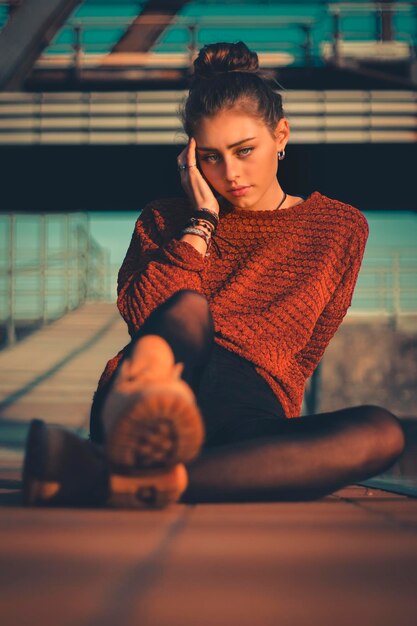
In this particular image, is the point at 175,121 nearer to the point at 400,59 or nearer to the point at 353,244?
the point at 400,59

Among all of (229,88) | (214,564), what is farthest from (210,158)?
(214,564)

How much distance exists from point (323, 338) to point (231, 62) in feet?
2.12

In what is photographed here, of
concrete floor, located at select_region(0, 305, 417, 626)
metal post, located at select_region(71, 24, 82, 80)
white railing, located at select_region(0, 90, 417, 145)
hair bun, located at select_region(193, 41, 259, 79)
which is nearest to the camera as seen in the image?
concrete floor, located at select_region(0, 305, 417, 626)

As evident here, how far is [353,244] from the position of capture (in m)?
2.03

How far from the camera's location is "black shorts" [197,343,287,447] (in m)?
1.63

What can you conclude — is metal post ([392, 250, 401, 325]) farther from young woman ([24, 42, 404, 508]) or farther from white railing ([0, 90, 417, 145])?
young woman ([24, 42, 404, 508])

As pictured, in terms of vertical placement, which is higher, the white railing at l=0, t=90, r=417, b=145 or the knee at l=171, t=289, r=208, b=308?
the white railing at l=0, t=90, r=417, b=145

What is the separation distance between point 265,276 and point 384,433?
497mm

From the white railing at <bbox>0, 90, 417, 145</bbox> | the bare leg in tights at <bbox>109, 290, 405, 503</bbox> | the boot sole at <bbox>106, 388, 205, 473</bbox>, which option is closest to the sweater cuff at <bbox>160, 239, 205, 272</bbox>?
Answer: the bare leg in tights at <bbox>109, 290, 405, 503</bbox>

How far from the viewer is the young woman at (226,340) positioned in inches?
50.5

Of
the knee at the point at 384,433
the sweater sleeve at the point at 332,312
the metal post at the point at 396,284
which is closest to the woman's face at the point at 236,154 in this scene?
the sweater sleeve at the point at 332,312

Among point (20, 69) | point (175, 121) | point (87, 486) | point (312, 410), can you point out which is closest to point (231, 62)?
point (87, 486)

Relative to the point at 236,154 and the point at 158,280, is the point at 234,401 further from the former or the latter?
the point at 236,154

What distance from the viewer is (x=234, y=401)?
1.70m
